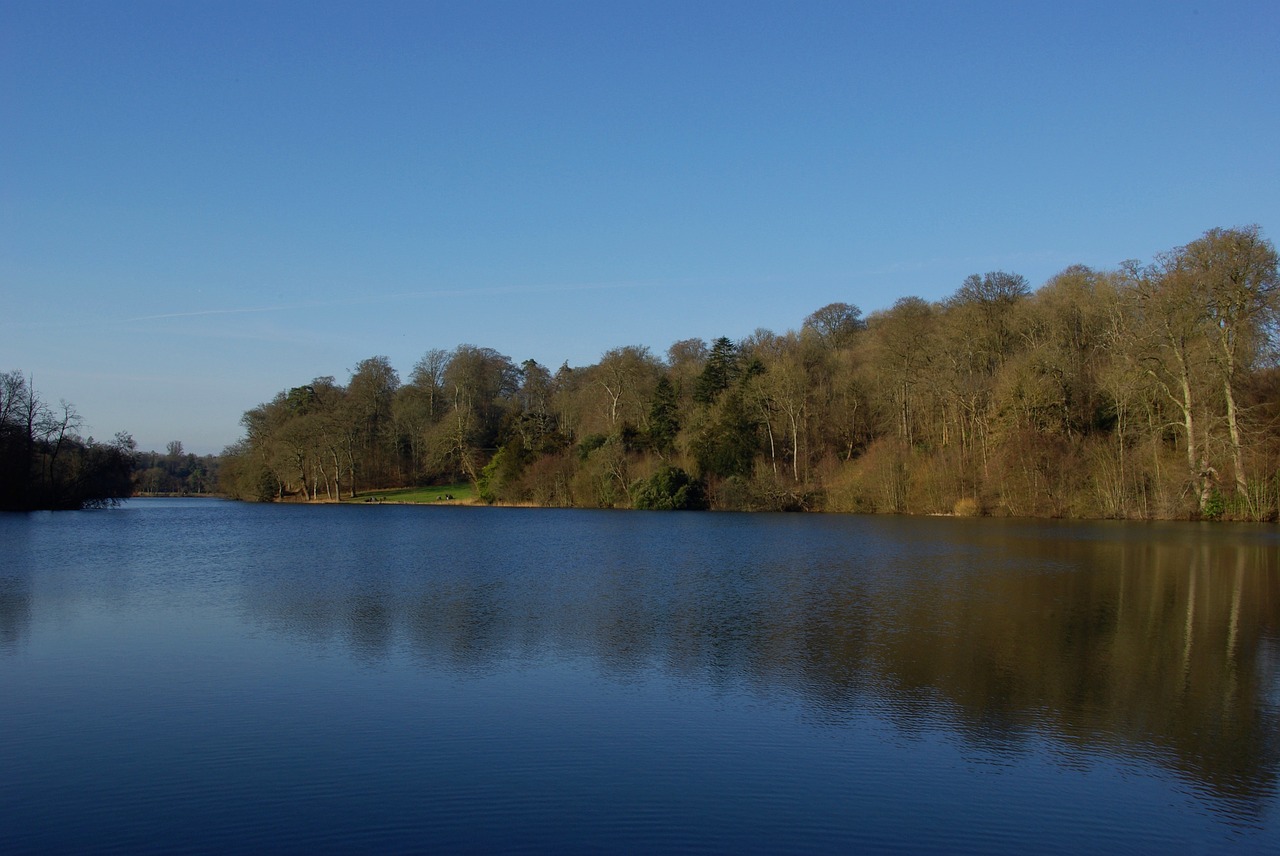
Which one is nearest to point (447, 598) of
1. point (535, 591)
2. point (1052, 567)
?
point (535, 591)

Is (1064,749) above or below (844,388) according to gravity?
below

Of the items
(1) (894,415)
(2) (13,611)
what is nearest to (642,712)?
(2) (13,611)

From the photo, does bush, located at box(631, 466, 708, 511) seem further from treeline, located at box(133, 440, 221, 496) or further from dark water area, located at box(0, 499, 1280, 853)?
treeline, located at box(133, 440, 221, 496)

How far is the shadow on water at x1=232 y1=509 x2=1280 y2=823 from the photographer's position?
987 cm

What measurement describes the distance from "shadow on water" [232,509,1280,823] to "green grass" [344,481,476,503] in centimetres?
4232

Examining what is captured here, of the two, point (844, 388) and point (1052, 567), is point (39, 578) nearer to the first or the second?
point (1052, 567)

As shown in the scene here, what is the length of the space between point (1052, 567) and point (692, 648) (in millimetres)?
13880

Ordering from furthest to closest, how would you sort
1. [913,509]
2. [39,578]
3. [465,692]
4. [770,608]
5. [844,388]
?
[844,388], [913,509], [39,578], [770,608], [465,692]

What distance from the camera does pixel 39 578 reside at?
69.3 feet

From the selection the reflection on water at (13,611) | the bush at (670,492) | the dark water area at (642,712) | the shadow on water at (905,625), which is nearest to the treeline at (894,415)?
the bush at (670,492)

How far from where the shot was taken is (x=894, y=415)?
55250mm

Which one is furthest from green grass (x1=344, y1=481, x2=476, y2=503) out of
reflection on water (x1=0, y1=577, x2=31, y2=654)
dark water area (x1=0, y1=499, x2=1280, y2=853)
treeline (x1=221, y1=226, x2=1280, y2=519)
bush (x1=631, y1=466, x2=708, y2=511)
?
reflection on water (x1=0, y1=577, x2=31, y2=654)

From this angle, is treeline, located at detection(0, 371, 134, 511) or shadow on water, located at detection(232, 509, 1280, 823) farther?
treeline, located at detection(0, 371, 134, 511)

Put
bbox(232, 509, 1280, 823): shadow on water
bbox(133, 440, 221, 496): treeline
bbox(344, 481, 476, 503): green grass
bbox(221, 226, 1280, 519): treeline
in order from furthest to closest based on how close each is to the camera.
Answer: bbox(133, 440, 221, 496): treeline
bbox(344, 481, 476, 503): green grass
bbox(221, 226, 1280, 519): treeline
bbox(232, 509, 1280, 823): shadow on water
